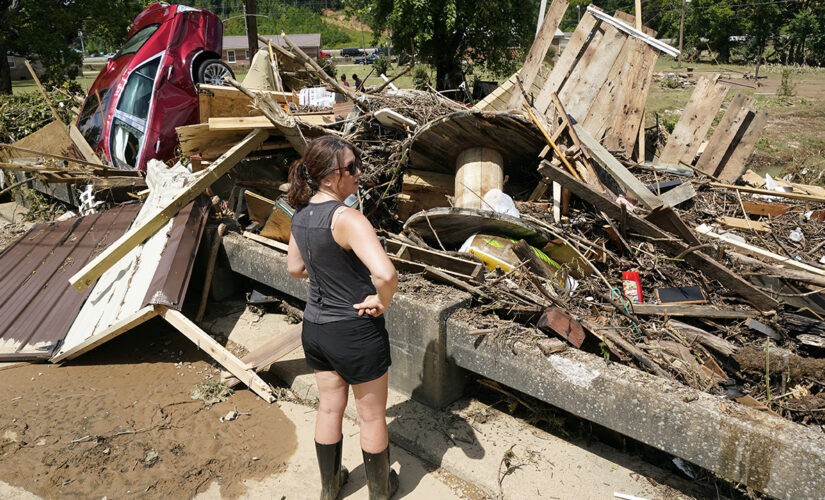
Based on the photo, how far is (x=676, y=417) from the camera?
8.66 feet

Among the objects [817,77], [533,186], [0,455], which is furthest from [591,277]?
[817,77]

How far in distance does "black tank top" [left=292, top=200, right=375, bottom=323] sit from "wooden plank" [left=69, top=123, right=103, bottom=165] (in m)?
6.59

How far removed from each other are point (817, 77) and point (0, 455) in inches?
1179

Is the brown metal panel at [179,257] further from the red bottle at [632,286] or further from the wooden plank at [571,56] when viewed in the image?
the wooden plank at [571,56]

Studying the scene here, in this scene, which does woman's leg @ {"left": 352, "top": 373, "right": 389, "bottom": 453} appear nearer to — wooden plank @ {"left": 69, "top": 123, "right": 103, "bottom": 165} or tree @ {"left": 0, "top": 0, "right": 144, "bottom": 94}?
wooden plank @ {"left": 69, "top": 123, "right": 103, "bottom": 165}

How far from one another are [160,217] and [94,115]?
4823 mm

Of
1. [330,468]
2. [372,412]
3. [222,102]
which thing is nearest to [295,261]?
[372,412]

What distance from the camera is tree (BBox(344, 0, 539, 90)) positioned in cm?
1216

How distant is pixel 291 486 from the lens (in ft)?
10.2

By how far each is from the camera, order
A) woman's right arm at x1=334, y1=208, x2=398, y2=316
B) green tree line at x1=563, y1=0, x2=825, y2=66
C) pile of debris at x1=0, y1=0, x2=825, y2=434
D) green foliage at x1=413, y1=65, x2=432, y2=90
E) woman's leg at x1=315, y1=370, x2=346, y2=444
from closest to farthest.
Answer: woman's right arm at x1=334, y1=208, x2=398, y2=316, woman's leg at x1=315, y1=370, x2=346, y2=444, pile of debris at x1=0, y1=0, x2=825, y2=434, green foliage at x1=413, y1=65, x2=432, y2=90, green tree line at x1=563, y1=0, x2=825, y2=66

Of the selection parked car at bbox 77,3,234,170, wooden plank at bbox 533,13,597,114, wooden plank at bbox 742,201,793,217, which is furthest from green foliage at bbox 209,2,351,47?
wooden plank at bbox 742,201,793,217

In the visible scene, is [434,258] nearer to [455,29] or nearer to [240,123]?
[240,123]

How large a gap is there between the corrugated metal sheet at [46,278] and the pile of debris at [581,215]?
267 mm

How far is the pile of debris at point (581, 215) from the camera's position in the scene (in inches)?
131
